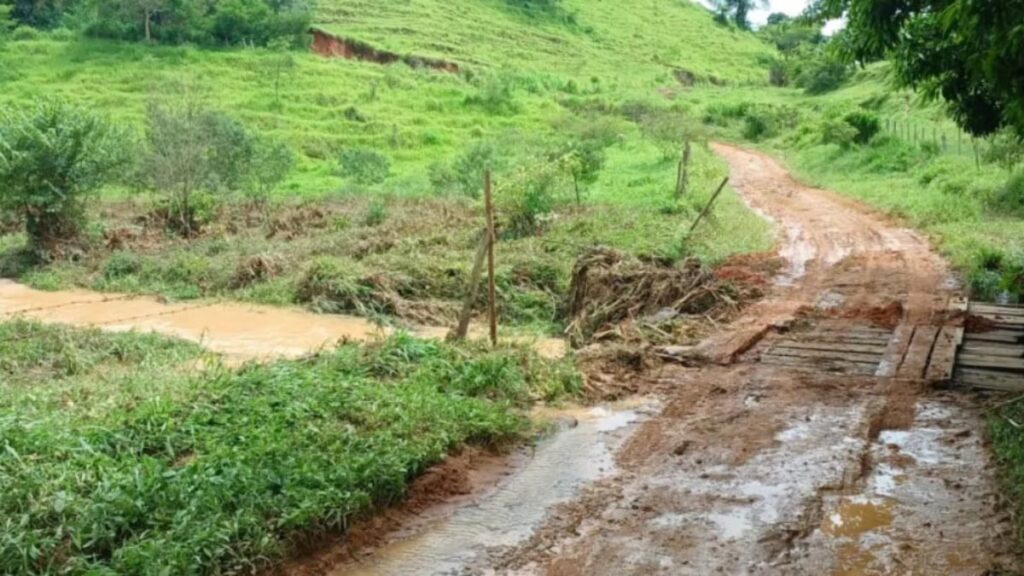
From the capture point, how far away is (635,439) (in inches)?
289

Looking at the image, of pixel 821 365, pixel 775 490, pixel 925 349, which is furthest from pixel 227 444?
pixel 925 349

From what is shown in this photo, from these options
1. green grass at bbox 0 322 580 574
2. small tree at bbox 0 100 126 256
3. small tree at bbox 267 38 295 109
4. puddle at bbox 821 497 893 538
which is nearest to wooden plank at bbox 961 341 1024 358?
puddle at bbox 821 497 893 538

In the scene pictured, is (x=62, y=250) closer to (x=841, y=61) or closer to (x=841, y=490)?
(x=841, y=61)

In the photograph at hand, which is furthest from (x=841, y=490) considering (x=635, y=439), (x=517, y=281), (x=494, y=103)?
(x=494, y=103)

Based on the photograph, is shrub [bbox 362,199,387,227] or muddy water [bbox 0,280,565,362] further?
shrub [bbox 362,199,387,227]

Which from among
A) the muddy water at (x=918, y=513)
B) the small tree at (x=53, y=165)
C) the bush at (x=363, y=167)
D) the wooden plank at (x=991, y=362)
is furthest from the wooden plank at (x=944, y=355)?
the bush at (x=363, y=167)

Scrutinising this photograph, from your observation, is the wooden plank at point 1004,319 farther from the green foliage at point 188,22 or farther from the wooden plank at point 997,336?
the green foliage at point 188,22

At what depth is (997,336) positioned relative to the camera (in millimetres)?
9680

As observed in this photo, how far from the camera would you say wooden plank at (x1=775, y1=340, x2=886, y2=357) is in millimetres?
9430

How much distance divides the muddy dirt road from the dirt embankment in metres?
38.4

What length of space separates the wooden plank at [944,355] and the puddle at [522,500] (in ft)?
9.00

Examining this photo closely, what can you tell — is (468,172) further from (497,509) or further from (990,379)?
(497,509)

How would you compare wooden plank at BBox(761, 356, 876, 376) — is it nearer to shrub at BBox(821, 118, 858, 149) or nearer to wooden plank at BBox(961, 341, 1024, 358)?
wooden plank at BBox(961, 341, 1024, 358)

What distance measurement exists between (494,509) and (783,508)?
187cm
